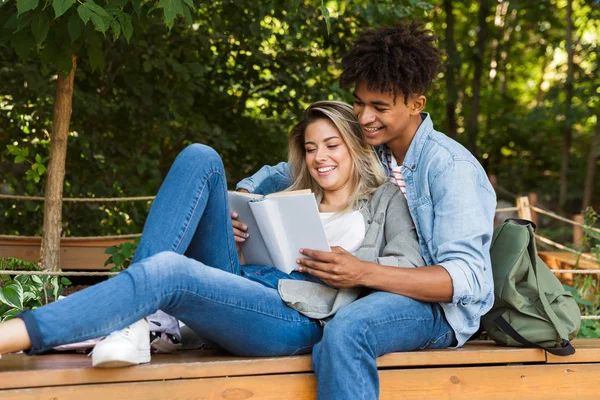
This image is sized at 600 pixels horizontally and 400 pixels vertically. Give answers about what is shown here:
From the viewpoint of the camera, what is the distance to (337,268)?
2496mm

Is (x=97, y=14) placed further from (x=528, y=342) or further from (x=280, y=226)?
(x=528, y=342)

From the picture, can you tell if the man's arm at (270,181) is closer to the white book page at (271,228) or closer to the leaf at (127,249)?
the white book page at (271,228)

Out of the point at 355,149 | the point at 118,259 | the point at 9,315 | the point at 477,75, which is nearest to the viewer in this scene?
the point at 355,149

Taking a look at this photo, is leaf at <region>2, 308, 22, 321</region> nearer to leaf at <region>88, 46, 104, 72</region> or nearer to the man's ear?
leaf at <region>88, 46, 104, 72</region>

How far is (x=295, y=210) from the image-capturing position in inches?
102

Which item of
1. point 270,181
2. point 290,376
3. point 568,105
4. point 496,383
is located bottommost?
point 496,383

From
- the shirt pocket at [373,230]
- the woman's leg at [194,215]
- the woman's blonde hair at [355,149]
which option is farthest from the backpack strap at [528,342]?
the woman's leg at [194,215]

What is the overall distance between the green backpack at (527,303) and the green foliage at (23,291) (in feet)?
5.95

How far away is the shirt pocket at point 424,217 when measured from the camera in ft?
8.81

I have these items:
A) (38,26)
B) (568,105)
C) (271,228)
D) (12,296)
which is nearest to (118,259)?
(12,296)

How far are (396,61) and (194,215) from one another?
2.96ft

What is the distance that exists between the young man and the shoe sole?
1.70ft

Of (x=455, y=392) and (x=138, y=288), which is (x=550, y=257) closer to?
(x=455, y=392)

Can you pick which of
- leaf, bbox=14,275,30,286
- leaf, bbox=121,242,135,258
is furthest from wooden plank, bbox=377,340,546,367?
leaf, bbox=121,242,135,258
